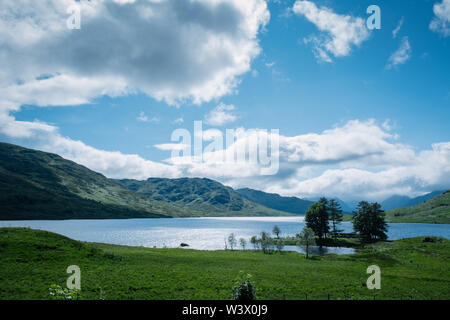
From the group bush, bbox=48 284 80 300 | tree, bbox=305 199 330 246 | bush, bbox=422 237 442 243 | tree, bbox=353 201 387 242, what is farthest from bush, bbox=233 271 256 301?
tree, bbox=353 201 387 242

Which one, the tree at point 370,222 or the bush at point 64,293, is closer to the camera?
the bush at point 64,293

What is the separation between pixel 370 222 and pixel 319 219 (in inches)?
991

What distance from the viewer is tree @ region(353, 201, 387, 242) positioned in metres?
122

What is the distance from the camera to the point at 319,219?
128m

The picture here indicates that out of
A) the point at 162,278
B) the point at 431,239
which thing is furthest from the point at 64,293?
the point at 431,239

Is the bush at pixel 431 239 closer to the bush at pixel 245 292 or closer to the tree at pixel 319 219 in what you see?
the tree at pixel 319 219

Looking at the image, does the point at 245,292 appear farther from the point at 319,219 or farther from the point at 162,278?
the point at 319,219

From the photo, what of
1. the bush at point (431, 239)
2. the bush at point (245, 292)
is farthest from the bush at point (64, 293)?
the bush at point (431, 239)

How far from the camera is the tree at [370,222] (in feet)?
400

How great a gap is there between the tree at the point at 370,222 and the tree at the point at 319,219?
52.3 feet
